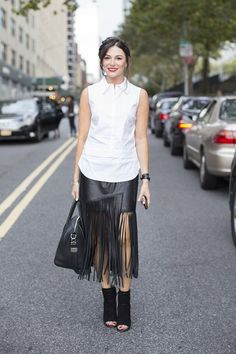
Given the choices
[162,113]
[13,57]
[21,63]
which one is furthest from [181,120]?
[21,63]

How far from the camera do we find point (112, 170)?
11.3ft

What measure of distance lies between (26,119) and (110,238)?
1505cm

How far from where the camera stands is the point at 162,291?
4348 mm

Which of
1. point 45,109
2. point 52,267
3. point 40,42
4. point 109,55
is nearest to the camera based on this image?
point 109,55

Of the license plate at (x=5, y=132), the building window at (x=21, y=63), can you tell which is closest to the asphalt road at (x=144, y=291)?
the license plate at (x=5, y=132)

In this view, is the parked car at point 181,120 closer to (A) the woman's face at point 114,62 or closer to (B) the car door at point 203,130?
(B) the car door at point 203,130

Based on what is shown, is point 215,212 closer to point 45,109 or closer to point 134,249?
point 134,249

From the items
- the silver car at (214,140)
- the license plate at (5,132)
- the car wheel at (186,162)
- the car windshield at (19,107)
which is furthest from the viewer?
the car windshield at (19,107)

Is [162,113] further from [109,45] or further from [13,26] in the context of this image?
[13,26]

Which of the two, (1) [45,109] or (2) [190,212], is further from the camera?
(1) [45,109]

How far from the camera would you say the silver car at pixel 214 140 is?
26.8ft

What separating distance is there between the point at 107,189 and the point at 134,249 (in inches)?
17.6

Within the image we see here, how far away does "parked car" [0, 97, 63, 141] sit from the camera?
58.4 ft

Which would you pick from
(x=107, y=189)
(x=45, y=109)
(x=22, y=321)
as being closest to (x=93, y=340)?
(x=22, y=321)
